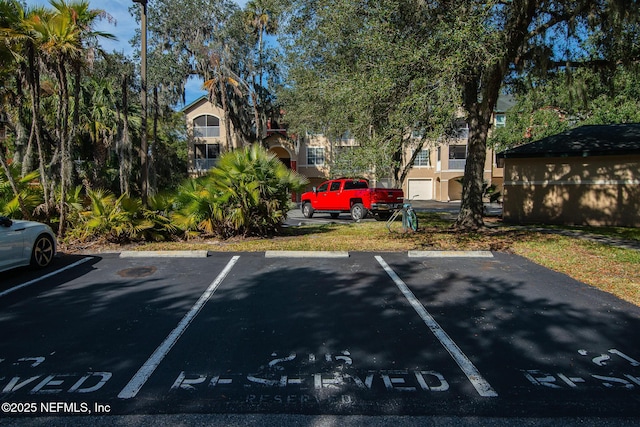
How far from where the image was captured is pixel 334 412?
2840mm

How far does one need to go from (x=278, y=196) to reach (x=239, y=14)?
22712 millimetres

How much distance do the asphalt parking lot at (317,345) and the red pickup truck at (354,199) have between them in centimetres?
983

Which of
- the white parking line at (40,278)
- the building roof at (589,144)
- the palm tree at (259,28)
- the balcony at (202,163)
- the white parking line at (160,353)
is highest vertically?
the palm tree at (259,28)

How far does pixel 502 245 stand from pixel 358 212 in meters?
8.09

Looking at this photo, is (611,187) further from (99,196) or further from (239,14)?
(239,14)

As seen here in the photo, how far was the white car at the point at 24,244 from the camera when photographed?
6414 millimetres

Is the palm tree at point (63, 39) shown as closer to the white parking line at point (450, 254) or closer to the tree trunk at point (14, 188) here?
the tree trunk at point (14, 188)

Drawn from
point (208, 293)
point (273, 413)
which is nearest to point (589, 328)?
point (273, 413)

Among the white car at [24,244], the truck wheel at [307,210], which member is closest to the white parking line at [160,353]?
the white car at [24,244]

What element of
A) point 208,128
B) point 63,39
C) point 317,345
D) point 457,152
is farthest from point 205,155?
point 317,345

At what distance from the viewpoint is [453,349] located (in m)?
3.93

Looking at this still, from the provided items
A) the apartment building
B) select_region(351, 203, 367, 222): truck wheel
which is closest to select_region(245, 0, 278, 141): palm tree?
the apartment building

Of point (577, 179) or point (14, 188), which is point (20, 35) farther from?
point (577, 179)

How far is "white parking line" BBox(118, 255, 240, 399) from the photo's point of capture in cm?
314
